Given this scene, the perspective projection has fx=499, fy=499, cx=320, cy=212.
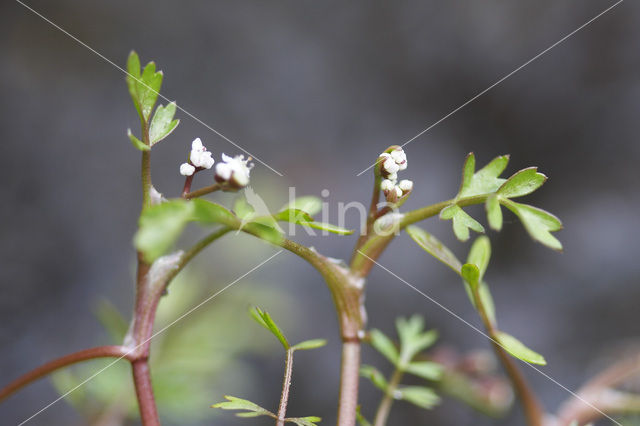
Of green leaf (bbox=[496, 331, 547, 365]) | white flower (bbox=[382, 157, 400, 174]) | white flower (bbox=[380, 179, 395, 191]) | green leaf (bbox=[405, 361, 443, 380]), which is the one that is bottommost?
green leaf (bbox=[496, 331, 547, 365])

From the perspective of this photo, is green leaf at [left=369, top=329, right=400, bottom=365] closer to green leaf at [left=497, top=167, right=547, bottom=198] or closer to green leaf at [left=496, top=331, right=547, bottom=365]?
green leaf at [left=496, top=331, right=547, bottom=365]

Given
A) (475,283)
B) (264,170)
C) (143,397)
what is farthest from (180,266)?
(264,170)

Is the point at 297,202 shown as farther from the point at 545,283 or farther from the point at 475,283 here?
the point at 545,283

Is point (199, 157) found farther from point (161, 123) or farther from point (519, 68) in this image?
point (519, 68)

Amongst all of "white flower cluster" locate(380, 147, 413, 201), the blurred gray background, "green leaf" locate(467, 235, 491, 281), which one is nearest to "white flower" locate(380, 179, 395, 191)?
"white flower cluster" locate(380, 147, 413, 201)

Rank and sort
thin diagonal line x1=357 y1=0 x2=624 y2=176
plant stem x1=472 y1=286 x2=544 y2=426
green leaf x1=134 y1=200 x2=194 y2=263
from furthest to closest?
thin diagonal line x1=357 y1=0 x2=624 y2=176
plant stem x1=472 y1=286 x2=544 y2=426
green leaf x1=134 y1=200 x2=194 y2=263

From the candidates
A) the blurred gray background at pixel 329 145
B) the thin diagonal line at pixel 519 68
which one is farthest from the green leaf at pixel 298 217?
the thin diagonal line at pixel 519 68
